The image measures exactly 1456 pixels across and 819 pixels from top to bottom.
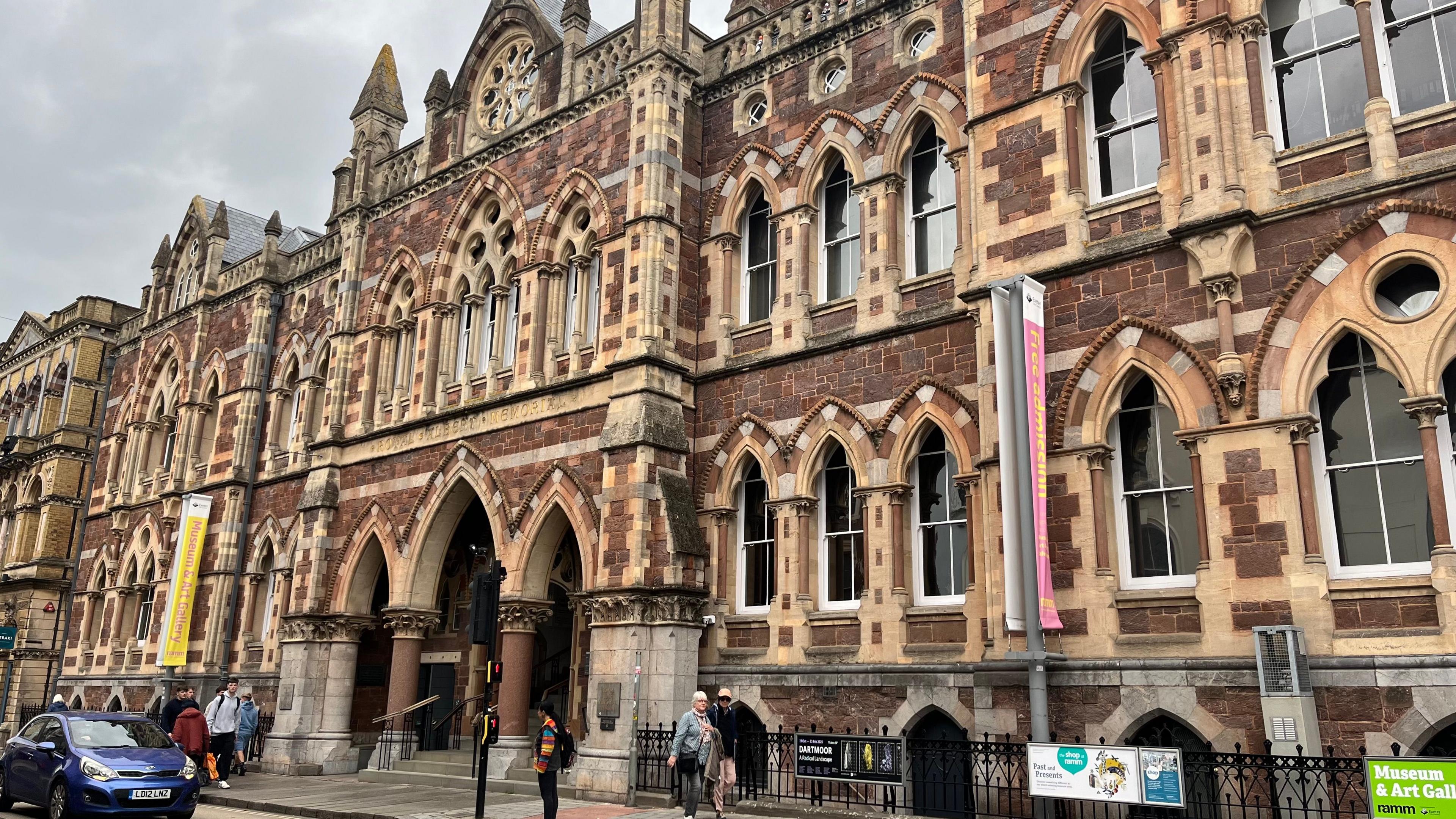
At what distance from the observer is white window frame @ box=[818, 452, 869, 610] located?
51.6 feet

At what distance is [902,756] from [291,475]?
18797mm

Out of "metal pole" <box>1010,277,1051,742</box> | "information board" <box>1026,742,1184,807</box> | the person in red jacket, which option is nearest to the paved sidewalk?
the person in red jacket

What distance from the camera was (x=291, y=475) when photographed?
2652 centimetres

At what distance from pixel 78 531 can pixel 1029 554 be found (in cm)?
3330

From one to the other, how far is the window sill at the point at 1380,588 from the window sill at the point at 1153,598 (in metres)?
1.37

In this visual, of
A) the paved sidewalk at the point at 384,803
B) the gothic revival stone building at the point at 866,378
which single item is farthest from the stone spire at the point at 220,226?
the paved sidewalk at the point at 384,803

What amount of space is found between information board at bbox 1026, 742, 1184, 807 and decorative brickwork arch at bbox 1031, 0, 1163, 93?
829 cm

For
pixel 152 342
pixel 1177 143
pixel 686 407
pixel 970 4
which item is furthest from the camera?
pixel 152 342

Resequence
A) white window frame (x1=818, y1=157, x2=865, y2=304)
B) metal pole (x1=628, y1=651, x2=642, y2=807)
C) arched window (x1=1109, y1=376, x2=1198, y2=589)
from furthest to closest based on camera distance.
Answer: white window frame (x1=818, y1=157, x2=865, y2=304) → metal pole (x1=628, y1=651, x2=642, y2=807) → arched window (x1=1109, y1=376, x2=1198, y2=589)

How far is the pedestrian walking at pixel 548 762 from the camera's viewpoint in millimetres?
12570

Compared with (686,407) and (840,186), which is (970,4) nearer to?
(840,186)

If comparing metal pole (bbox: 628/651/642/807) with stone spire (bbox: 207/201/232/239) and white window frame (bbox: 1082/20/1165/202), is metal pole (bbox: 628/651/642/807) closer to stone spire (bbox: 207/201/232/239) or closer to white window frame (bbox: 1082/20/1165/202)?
white window frame (bbox: 1082/20/1165/202)

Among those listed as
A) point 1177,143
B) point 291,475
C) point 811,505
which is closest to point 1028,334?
point 1177,143

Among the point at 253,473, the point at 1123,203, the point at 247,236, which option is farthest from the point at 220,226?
the point at 1123,203
